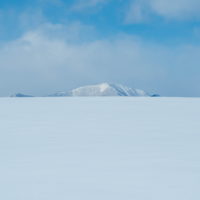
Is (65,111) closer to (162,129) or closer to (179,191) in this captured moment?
(162,129)

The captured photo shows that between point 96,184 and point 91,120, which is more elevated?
point 91,120

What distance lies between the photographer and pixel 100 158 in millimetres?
4113

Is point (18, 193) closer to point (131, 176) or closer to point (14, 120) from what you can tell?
point (131, 176)

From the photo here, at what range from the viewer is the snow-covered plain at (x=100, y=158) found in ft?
9.90

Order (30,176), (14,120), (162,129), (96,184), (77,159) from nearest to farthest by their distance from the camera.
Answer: (96,184)
(30,176)
(77,159)
(162,129)
(14,120)

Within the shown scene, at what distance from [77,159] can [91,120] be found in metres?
3.20

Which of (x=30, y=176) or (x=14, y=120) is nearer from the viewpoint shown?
(x=30, y=176)

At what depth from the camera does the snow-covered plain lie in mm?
3018

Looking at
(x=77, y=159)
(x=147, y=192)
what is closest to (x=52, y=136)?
(x=77, y=159)

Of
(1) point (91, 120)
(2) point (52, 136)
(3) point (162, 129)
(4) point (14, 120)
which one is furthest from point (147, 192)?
(4) point (14, 120)

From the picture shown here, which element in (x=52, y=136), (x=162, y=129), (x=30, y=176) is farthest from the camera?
(x=162, y=129)

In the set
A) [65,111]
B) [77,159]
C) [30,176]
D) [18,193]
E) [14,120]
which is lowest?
[18,193]

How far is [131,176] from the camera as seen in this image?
135 inches

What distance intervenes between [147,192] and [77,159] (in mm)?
1310
